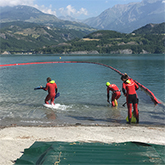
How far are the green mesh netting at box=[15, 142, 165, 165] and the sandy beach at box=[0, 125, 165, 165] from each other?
845mm

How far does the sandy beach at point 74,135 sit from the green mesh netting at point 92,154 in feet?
2.77

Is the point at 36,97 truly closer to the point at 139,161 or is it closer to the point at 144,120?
the point at 144,120

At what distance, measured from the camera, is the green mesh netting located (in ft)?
20.6

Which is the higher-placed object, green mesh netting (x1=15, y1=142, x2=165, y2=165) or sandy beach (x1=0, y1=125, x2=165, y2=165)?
green mesh netting (x1=15, y1=142, x2=165, y2=165)

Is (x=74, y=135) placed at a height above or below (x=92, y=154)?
below

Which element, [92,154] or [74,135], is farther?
[74,135]

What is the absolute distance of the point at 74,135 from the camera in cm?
927

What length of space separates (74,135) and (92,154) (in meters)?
2.60

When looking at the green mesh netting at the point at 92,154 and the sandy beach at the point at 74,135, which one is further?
the sandy beach at the point at 74,135

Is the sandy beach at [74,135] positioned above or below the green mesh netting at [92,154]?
below

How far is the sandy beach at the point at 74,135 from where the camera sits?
27.2 ft

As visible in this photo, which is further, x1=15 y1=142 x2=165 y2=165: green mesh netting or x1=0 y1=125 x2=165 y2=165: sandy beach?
x1=0 y1=125 x2=165 y2=165: sandy beach

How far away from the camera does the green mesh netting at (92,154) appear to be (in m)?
6.29

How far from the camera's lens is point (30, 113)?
46.3 ft
